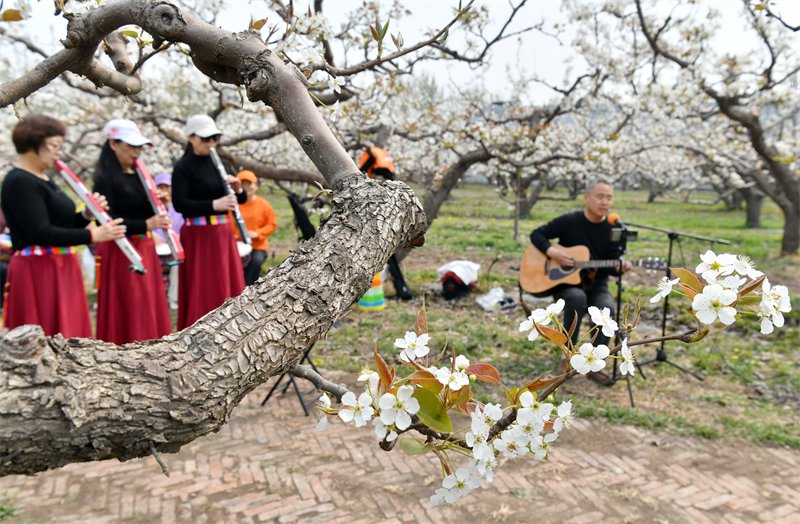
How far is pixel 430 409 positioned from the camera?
1091 millimetres

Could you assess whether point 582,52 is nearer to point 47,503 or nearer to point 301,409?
point 301,409

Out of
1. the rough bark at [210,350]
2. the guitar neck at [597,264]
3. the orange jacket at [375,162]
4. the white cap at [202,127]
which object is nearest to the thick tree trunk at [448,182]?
the orange jacket at [375,162]

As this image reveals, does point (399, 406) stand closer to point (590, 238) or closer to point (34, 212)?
point (34, 212)

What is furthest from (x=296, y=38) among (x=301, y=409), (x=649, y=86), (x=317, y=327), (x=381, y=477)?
(x=649, y=86)

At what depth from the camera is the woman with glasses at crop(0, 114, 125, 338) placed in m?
3.43

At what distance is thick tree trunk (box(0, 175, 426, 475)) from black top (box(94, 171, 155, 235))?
11.1 feet

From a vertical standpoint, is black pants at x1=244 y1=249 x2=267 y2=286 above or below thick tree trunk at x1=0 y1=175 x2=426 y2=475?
below

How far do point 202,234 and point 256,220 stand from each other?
2564 millimetres

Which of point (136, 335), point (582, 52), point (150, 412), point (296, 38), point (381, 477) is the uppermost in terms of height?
point (582, 52)

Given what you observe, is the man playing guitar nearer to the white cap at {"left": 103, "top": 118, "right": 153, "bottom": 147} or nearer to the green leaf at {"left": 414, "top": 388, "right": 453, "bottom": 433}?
the white cap at {"left": 103, "top": 118, "right": 153, "bottom": 147}

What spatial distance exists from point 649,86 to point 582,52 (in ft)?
6.26

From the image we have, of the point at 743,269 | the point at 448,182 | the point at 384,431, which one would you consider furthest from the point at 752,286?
the point at 448,182

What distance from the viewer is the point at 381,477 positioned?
3549mm

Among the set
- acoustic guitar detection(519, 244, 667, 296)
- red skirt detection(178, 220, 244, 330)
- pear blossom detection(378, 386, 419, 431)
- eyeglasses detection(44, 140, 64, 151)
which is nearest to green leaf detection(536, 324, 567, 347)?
pear blossom detection(378, 386, 419, 431)
